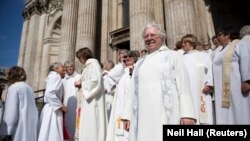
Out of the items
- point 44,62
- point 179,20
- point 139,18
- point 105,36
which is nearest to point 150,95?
point 179,20

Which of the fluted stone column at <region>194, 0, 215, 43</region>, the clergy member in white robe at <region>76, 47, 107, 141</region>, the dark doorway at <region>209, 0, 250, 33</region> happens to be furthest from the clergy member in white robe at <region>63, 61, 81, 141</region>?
the dark doorway at <region>209, 0, 250, 33</region>

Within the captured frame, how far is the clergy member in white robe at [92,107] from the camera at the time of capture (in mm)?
5179

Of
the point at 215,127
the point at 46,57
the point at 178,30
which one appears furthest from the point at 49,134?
the point at 46,57

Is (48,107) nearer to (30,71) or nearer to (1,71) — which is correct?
(30,71)

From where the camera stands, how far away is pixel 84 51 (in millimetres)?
5816

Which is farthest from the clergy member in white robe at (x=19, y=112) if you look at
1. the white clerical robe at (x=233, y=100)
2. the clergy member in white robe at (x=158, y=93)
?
the white clerical robe at (x=233, y=100)

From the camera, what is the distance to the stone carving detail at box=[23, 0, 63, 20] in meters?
23.3

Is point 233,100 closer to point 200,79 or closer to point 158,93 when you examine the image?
point 200,79

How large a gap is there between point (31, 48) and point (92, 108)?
19090 millimetres

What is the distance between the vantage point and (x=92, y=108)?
A: 5.33 metres

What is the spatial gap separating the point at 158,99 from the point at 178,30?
7.38m

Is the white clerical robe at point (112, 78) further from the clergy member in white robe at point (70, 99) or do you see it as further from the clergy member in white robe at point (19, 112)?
the clergy member in white robe at point (19, 112)

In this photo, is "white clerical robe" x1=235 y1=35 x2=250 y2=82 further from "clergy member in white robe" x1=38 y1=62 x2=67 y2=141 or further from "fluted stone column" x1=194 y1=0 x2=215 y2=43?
"fluted stone column" x1=194 y1=0 x2=215 y2=43

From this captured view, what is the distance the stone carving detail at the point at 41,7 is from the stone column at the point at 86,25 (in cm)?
771
